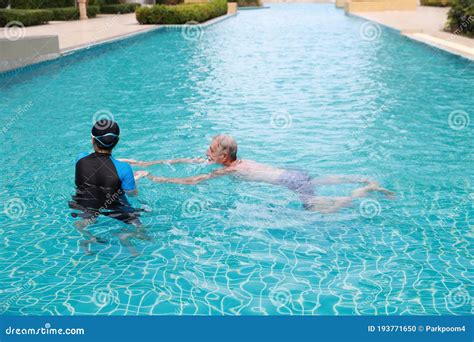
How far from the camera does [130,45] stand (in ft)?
69.7

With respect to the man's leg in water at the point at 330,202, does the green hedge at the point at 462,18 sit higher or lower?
higher

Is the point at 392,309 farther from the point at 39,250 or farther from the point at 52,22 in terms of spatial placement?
the point at 52,22

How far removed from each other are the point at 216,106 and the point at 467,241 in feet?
22.0

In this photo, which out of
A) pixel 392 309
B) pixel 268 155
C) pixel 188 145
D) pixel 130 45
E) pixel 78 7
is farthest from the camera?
pixel 78 7
